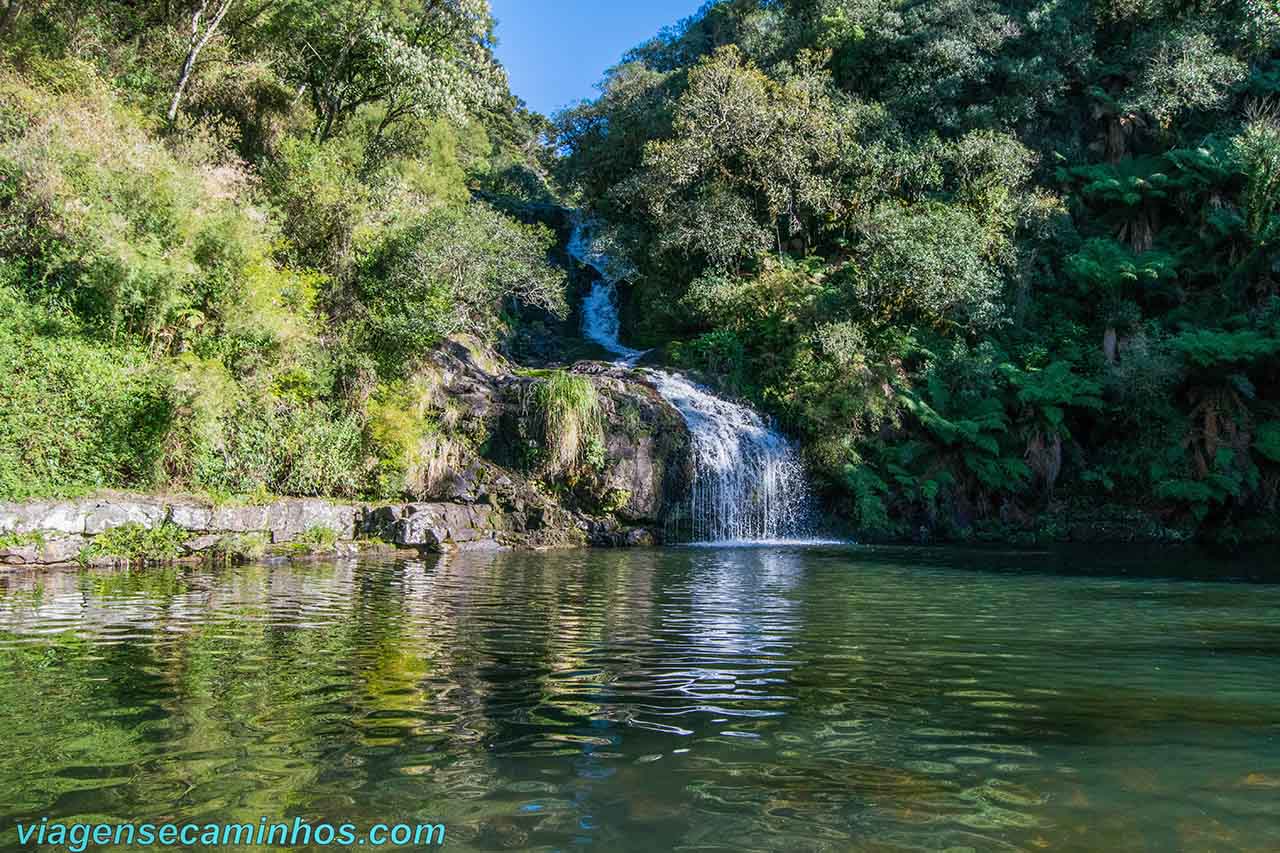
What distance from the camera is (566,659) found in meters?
5.70

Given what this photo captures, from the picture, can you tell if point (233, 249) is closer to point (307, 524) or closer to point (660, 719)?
point (307, 524)

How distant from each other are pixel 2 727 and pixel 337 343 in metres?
→ 14.5

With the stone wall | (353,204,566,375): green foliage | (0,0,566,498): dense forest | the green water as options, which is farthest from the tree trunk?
the green water

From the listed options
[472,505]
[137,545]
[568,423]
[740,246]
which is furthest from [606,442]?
[740,246]

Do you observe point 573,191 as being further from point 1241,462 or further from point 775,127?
point 1241,462

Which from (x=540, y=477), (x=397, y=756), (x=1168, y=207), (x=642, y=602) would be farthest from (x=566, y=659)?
(x=1168, y=207)

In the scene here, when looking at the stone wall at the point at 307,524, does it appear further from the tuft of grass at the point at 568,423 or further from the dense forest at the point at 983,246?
the dense forest at the point at 983,246

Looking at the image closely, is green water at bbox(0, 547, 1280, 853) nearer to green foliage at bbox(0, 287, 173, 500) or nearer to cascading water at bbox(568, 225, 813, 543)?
green foliage at bbox(0, 287, 173, 500)

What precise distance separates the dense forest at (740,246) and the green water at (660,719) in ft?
25.6

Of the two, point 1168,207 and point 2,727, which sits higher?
point 1168,207

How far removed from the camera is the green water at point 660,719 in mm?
2883

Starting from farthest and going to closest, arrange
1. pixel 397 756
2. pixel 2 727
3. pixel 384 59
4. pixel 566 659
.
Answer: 1. pixel 384 59
2. pixel 566 659
3. pixel 2 727
4. pixel 397 756

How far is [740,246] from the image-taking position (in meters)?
25.9

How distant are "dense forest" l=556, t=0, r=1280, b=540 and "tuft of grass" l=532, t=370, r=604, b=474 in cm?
558
